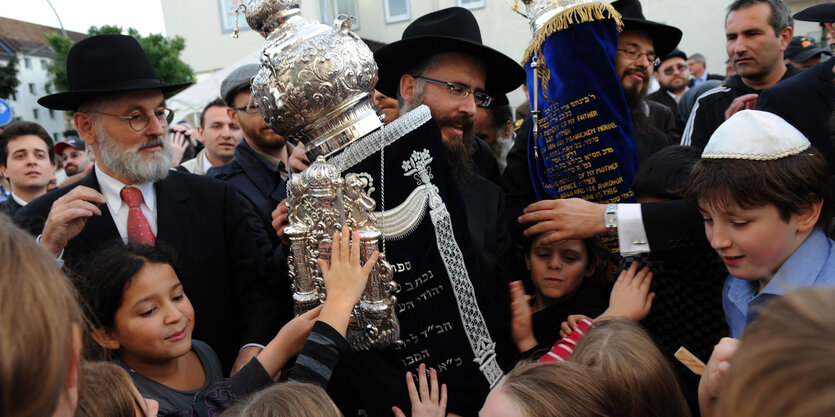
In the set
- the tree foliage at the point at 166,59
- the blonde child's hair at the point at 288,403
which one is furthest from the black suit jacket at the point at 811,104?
the tree foliage at the point at 166,59

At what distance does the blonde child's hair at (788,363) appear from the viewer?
774 millimetres

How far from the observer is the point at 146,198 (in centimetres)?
279

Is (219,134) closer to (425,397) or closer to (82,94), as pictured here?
(82,94)

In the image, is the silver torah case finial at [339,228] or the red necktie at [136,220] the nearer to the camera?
the silver torah case finial at [339,228]

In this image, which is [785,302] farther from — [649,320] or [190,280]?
[190,280]

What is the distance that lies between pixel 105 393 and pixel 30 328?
763mm

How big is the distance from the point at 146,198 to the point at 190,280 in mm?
445

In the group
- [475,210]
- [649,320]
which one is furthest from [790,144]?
[475,210]

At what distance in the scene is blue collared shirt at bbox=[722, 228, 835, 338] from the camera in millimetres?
1947

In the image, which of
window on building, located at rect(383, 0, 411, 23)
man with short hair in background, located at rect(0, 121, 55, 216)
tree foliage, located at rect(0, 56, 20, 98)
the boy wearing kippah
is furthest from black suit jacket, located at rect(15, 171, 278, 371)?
tree foliage, located at rect(0, 56, 20, 98)

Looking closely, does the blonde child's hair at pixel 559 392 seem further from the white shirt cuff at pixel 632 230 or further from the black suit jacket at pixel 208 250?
the black suit jacket at pixel 208 250

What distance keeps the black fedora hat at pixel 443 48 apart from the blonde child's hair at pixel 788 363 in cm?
199

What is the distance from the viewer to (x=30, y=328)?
0.99 m

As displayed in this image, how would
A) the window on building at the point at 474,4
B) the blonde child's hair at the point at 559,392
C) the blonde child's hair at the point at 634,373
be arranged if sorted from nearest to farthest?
the blonde child's hair at the point at 559,392 → the blonde child's hair at the point at 634,373 → the window on building at the point at 474,4
